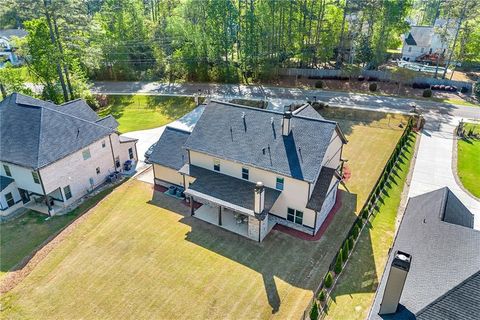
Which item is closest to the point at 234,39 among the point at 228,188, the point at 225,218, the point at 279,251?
the point at 228,188

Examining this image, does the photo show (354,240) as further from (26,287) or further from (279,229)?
(26,287)

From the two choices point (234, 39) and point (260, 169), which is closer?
point (260, 169)

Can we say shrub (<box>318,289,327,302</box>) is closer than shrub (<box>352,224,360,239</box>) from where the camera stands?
Yes

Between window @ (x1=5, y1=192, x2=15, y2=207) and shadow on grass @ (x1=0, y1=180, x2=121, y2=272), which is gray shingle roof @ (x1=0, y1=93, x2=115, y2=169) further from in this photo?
shadow on grass @ (x1=0, y1=180, x2=121, y2=272)

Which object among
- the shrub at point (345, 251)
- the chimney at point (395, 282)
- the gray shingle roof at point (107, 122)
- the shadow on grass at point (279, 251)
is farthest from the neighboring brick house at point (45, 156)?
the chimney at point (395, 282)

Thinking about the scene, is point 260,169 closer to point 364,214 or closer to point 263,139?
point 263,139

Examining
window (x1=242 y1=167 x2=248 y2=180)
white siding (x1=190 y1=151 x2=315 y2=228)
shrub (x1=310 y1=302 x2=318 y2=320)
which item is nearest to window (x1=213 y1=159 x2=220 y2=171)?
white siding (x1=190 y1=151 x2=315 y2=228)
